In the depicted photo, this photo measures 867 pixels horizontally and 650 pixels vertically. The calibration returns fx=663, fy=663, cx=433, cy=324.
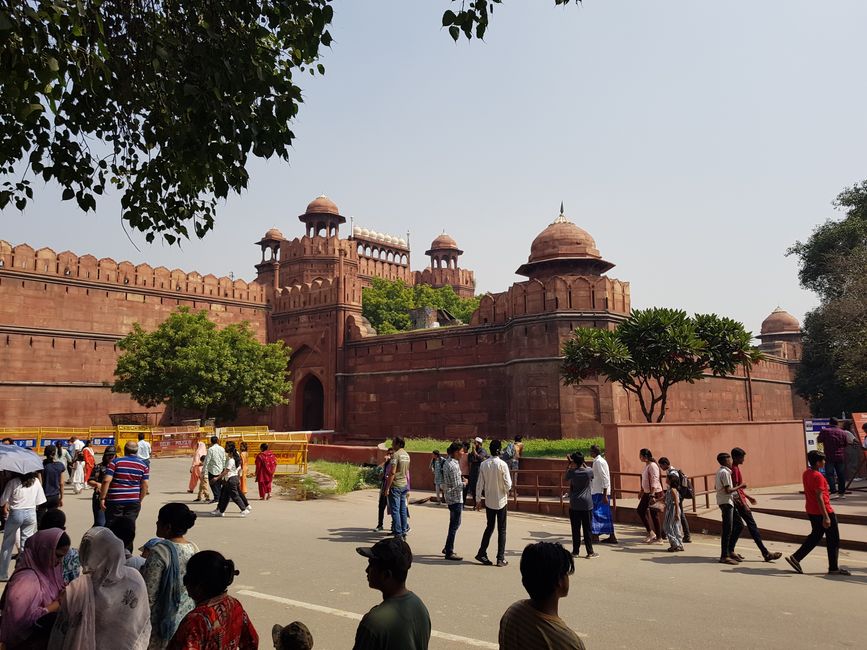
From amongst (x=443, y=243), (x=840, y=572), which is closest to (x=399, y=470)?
(x=840, y=572)

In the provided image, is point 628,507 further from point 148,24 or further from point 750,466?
point 148,24

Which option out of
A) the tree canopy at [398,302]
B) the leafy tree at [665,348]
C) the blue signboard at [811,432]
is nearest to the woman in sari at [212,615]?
the blue signboard at [811,432]

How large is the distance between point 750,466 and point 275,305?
948 inches

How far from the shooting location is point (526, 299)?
21.5 metres

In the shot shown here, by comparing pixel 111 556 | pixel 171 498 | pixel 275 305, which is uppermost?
pixel 275 305

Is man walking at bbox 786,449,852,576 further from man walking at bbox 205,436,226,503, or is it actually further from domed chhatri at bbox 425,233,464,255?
domed chhatri at bbox 425,233,464,255

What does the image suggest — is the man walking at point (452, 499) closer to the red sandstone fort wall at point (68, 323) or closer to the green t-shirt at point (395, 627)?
the green t-shirt at point (395, 627)

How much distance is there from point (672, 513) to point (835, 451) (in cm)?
499

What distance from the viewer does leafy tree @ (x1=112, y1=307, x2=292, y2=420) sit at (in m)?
24.2

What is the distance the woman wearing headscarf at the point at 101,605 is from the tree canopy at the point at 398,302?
118ft

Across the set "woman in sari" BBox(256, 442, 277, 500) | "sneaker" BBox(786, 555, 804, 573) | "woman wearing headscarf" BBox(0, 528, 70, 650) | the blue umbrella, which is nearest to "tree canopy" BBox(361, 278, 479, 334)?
"woman in sari" BBox(256, 442, 277, 500)

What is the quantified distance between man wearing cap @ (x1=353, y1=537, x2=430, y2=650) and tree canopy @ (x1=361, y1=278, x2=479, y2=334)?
3628cm

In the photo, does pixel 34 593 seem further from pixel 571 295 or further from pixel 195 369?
pixel 195 369

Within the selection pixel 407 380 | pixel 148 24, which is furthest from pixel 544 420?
pixel 148 24
